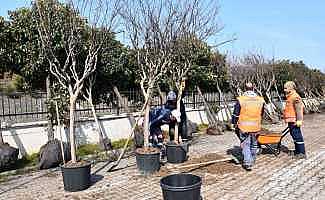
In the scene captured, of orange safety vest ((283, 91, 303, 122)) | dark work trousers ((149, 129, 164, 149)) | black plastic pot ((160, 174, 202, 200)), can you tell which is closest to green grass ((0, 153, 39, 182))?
dark work trousers ((149, 129, 164, 149))

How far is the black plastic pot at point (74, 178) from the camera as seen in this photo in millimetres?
6180

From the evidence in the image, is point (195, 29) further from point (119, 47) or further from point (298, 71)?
point (298, 71)

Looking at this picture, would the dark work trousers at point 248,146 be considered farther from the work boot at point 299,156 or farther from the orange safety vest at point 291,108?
the work boot at point 299,156

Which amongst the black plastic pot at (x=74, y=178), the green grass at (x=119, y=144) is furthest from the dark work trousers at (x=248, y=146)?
the green grass at (x=119, y=144)

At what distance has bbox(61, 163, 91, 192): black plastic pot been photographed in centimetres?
618

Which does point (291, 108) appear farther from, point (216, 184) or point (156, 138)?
point (156, 138)

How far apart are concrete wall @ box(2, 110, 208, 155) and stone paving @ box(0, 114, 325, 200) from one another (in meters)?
1.51

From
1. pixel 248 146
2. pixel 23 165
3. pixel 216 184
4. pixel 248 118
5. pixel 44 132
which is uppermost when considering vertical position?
pixel 248 118

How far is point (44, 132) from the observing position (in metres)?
9.63

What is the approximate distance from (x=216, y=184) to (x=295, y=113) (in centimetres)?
298

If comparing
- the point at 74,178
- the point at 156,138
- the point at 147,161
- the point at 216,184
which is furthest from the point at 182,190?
the point at 156,138

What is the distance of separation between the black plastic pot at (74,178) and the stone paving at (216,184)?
12cm

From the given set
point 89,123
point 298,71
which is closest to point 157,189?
point 89,123

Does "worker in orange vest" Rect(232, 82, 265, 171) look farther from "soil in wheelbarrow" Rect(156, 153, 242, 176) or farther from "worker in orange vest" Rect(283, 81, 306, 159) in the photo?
"worker in orange vest" Rect(283, 81, 306, 159)
